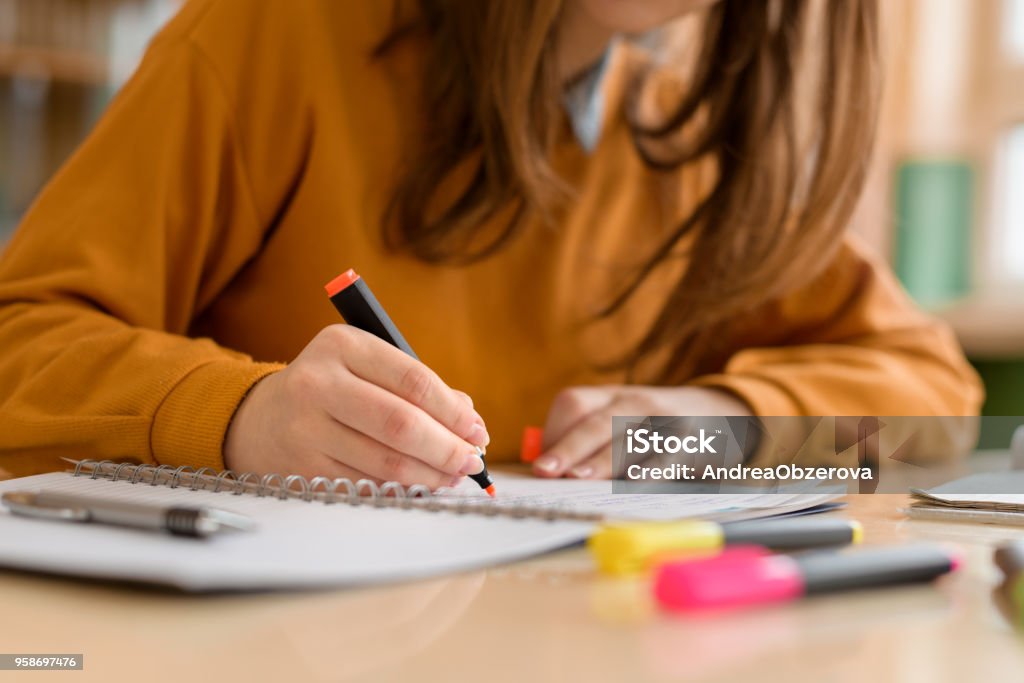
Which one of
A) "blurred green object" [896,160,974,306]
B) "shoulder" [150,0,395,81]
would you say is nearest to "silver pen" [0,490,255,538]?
"shoulder" [150,0,395,81]

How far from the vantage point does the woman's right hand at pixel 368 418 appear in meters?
0.51

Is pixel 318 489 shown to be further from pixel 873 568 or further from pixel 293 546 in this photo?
pixel 873 568

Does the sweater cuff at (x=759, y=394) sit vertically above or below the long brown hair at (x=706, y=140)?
below

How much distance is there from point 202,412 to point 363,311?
12 cm

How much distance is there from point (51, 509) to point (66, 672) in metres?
0.15

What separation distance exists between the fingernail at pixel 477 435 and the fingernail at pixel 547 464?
0.14 meters

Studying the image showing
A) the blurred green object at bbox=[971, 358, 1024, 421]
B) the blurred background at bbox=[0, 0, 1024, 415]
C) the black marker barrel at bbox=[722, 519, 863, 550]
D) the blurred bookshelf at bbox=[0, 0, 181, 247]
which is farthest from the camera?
the blurred bookshelf at bbox=[0, 0, 181, 247]

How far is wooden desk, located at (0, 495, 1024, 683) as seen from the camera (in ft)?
0.94

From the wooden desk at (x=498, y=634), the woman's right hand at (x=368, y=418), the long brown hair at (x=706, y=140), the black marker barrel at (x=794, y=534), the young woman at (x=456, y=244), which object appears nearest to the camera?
the wooden desk at (x=498, y=634)

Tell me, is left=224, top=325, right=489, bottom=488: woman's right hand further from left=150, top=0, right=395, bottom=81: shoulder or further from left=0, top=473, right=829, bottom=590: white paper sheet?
left=150, top=0, right=395, bottom=81: shoulder

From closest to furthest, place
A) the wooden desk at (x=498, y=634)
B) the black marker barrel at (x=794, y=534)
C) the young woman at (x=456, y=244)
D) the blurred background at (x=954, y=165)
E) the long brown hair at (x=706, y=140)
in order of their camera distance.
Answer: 1. the wooden desk at (x=498, y=634)
2. the black marker barrel at (x=794, y=534)
3. the young woman at (x=456, y=244)
4. the long brown hair at (x=706, y=140)
5. the blurred background at (x=954, y=165)

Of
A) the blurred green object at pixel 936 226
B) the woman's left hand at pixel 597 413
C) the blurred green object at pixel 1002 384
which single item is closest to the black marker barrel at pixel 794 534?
the woman's left hand at pixel 597 413

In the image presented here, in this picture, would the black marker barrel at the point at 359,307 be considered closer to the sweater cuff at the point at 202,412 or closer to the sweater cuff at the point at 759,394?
the sweater cuff at the point at 202,412

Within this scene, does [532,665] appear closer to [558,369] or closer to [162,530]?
[162,530]
